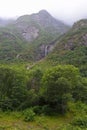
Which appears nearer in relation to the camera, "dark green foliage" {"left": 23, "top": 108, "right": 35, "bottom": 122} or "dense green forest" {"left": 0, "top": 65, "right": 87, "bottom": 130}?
"dark green foliage" {"left": 23, "top": 108, "right": 35, "bottom": 122}

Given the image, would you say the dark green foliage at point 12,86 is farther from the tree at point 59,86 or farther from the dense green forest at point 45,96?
the tree at point 59,86

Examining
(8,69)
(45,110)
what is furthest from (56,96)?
(8,69)

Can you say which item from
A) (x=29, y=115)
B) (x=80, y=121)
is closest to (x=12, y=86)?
(x=29, y=115)

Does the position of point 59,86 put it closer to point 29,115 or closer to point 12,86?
point 29,115

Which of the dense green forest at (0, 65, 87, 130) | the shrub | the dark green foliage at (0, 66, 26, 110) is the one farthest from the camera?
the dark green foliage at (0, 66, 26, 110)

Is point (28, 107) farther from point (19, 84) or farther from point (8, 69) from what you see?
point (8, 69)

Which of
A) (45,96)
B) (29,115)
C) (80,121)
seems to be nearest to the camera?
(80,121)

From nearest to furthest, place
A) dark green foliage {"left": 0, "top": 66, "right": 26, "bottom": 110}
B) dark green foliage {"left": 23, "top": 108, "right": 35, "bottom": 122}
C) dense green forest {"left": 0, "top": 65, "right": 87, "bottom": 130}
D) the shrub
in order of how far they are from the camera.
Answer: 1. the shrub
2. dark green foliage {"left": 23, "top": 108, "right": 35, "bottom": 122}
3. dense green forest {"left": 0, "top": 65, "right": 87, "bottom": 130}
4. dark green foliage {"left": 0, "top": 66, "right": 26, "bottom": 110}

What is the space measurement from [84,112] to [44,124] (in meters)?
13.4

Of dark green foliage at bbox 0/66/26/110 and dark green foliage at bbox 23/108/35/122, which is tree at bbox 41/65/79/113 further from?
dark green foliage at bbox 23/108/35/122

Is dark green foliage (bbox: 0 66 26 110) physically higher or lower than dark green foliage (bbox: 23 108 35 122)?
higher

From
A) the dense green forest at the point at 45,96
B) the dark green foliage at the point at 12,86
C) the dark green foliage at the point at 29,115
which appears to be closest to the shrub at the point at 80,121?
the dense green forest at the point at 45,96

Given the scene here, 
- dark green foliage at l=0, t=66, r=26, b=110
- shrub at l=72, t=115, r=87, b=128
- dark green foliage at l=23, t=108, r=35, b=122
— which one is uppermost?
dark green foliage at l=0, t=66, r=26, b=110

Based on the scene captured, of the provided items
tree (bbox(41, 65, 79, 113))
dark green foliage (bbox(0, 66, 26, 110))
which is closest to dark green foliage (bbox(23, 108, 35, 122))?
dark green foliage (bbox(0, 66, 26, 110))
